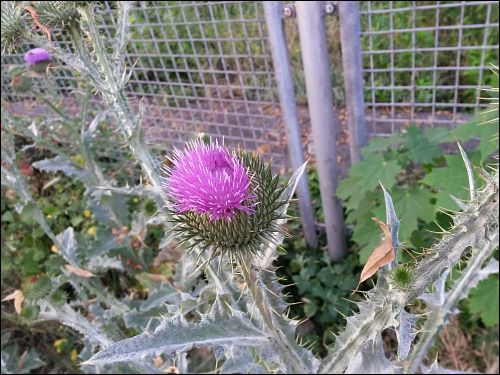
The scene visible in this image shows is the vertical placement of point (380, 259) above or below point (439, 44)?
above

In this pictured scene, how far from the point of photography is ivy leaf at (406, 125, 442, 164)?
2.63 metres

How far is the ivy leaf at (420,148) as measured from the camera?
263 cm

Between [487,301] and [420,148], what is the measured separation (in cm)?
87

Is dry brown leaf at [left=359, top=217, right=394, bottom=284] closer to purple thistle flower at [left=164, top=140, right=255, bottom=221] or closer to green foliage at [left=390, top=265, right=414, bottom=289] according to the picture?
green foliage at [left=390, top=265, right=414, bottom=289]

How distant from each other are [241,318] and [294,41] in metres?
3.79

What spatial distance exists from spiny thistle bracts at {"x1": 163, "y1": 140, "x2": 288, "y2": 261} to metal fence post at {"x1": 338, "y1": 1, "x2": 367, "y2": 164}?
165 centimetres

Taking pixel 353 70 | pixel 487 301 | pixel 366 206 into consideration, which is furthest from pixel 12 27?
pixel 487 301

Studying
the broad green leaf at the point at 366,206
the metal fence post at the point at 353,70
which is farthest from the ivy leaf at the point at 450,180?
the metal fence post at the point at 353,70

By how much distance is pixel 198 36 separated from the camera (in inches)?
168

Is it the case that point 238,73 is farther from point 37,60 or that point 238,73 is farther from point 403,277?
point 403,277

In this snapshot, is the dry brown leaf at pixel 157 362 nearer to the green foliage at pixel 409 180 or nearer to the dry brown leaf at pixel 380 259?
the green foliage at pixel 409 180

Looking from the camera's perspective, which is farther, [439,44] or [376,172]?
[439,44]

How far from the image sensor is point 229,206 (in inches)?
45.7

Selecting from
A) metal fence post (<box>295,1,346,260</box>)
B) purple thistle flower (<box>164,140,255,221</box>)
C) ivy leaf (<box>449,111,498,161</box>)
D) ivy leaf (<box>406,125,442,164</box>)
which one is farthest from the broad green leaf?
purple thistle flower (<box>164,140,255,221</box>)
